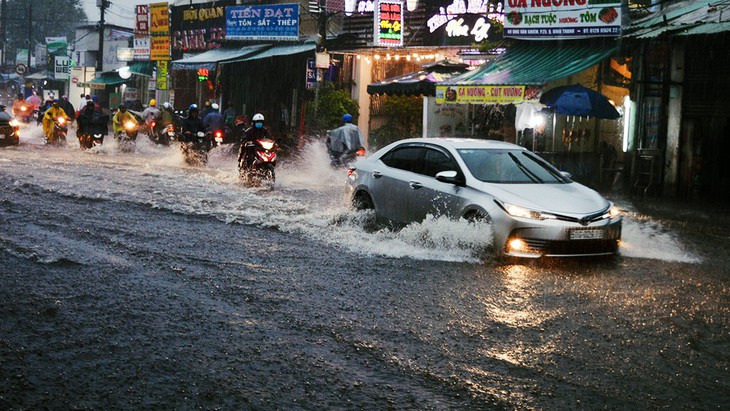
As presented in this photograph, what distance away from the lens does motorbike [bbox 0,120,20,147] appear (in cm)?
2888

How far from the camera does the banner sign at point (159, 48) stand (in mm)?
43406

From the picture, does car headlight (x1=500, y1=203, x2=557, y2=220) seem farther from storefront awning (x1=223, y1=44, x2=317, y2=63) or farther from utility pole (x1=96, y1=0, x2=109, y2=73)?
utility pole (x1=96, y1=0, x2=109, y2=73)

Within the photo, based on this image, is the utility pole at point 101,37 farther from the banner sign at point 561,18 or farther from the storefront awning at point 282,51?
the banner sign at point 561,18

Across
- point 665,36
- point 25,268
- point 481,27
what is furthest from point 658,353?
point 481,27

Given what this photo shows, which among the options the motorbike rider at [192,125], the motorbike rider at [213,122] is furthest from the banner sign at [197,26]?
the motorbike rider at [192,125]

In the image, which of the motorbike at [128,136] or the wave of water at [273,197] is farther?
the motorbike at [128,136]

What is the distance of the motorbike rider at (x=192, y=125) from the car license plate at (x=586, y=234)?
15.0 meters

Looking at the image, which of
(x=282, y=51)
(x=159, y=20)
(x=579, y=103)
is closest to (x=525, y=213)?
(x=579, y=103)

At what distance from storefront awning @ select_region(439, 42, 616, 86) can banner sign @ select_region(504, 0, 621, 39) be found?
0.41 metres

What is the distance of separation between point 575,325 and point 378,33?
19552 mm

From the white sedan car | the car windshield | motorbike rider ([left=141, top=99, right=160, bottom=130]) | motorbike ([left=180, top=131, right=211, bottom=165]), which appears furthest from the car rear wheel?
motorbike rider ([left=141, top=99, right=160, bottom=130])

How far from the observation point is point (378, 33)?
25.5 metres

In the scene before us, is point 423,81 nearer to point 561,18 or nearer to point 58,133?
point 561,18

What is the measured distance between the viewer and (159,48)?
4378 cm
